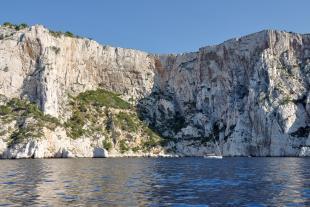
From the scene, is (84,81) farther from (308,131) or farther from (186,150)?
(308,131)

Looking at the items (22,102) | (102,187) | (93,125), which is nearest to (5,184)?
(102,187)

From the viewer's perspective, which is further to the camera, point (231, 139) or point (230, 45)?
point (230, 45)

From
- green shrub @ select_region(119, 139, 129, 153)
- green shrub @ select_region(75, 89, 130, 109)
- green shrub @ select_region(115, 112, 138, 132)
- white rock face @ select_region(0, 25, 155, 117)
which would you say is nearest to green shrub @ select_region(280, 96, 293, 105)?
green shrub @ select_region(115, 112, 138, 132)

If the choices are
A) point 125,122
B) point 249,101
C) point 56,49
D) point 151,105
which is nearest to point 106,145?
point 125,122

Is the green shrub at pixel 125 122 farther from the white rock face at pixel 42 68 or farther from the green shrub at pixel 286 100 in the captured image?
the green shrub at pixel 286 100

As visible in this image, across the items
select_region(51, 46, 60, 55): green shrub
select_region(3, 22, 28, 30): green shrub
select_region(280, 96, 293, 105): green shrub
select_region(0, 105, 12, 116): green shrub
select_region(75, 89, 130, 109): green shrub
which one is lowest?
select_region(0, 105, 12, 116): green shrub

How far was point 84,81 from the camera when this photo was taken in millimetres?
191750

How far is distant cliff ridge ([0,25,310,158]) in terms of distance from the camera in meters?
154

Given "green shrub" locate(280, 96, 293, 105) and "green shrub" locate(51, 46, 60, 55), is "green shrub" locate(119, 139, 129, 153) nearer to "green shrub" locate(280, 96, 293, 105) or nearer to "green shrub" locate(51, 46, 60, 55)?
"green shrub" locate(51, 46, 60, 55)

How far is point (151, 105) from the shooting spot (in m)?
198

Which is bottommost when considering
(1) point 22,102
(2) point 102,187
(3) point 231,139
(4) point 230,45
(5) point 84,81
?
(2) point 102,187

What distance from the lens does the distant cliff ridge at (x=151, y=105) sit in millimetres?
153625

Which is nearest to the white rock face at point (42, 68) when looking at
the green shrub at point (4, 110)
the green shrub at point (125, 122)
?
the green shrub at point (4, 110)

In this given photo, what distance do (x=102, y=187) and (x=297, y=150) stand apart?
378ft
